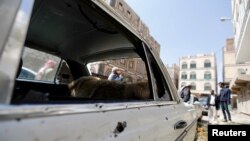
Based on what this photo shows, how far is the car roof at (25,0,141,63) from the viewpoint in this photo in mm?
2053

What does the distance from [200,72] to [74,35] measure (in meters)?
59.0

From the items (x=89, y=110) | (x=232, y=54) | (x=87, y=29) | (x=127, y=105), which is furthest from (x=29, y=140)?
(x=232, y=54)

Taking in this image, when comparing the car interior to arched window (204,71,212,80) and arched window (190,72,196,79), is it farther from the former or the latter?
arched window (190,72,196,79)

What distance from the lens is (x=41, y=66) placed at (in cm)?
255

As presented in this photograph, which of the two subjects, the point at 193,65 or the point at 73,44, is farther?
Result: the point at 193,65

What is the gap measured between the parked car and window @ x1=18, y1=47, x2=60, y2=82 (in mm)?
21

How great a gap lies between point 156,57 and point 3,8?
5.16 ft

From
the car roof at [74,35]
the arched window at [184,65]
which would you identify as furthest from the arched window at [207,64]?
the car roof at [74,35]

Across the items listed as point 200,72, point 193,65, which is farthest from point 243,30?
point 193,65

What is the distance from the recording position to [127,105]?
4.07 ft

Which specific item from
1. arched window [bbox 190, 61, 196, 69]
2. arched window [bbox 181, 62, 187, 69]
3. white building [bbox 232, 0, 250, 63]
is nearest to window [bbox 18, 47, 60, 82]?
white building [bbox 232, 0, 250, 63]

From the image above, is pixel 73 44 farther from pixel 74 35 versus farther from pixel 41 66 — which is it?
pixel 41 66

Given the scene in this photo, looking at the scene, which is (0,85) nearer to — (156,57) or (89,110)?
(89,110)

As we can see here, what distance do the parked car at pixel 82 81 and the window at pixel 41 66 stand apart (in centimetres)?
2
